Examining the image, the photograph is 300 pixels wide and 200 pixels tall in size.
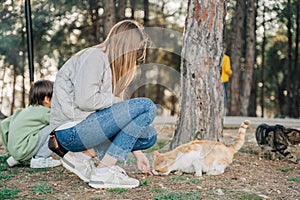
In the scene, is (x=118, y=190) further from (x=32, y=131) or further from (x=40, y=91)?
(x=40, y=91)

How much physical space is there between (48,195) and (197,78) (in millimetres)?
1662

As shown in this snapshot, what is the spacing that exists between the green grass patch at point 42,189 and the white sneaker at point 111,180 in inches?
9.6

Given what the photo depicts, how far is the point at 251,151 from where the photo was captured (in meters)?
4.40

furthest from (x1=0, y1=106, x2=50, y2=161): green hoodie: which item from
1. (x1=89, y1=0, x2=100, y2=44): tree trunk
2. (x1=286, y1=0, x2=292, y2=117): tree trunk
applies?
(x1=286, y1=0, x2=292, y2=117): tree trunk

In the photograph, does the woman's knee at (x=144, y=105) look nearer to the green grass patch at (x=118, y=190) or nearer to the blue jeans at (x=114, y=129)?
the blue jeans at (x=114, y=129)

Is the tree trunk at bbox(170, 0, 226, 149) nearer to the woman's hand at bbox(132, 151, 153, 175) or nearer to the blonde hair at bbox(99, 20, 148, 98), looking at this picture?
the woman's hand at bbox(132, 151, 153, 175)

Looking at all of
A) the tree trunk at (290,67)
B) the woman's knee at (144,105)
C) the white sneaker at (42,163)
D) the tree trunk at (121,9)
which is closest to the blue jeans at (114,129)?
the woman's knee at (144,105)

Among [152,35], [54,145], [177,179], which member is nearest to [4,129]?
[54,145]

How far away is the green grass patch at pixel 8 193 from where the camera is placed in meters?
2.55

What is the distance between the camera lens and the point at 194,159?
308 cm

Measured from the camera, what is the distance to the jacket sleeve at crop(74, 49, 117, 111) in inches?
98.7

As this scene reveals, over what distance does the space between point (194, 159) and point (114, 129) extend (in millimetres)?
698

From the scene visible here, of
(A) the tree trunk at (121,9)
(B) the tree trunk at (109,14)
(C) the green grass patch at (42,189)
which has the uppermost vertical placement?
(A) the tree trunk at (121,9)

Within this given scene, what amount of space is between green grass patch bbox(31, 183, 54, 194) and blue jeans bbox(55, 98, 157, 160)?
267 mm
